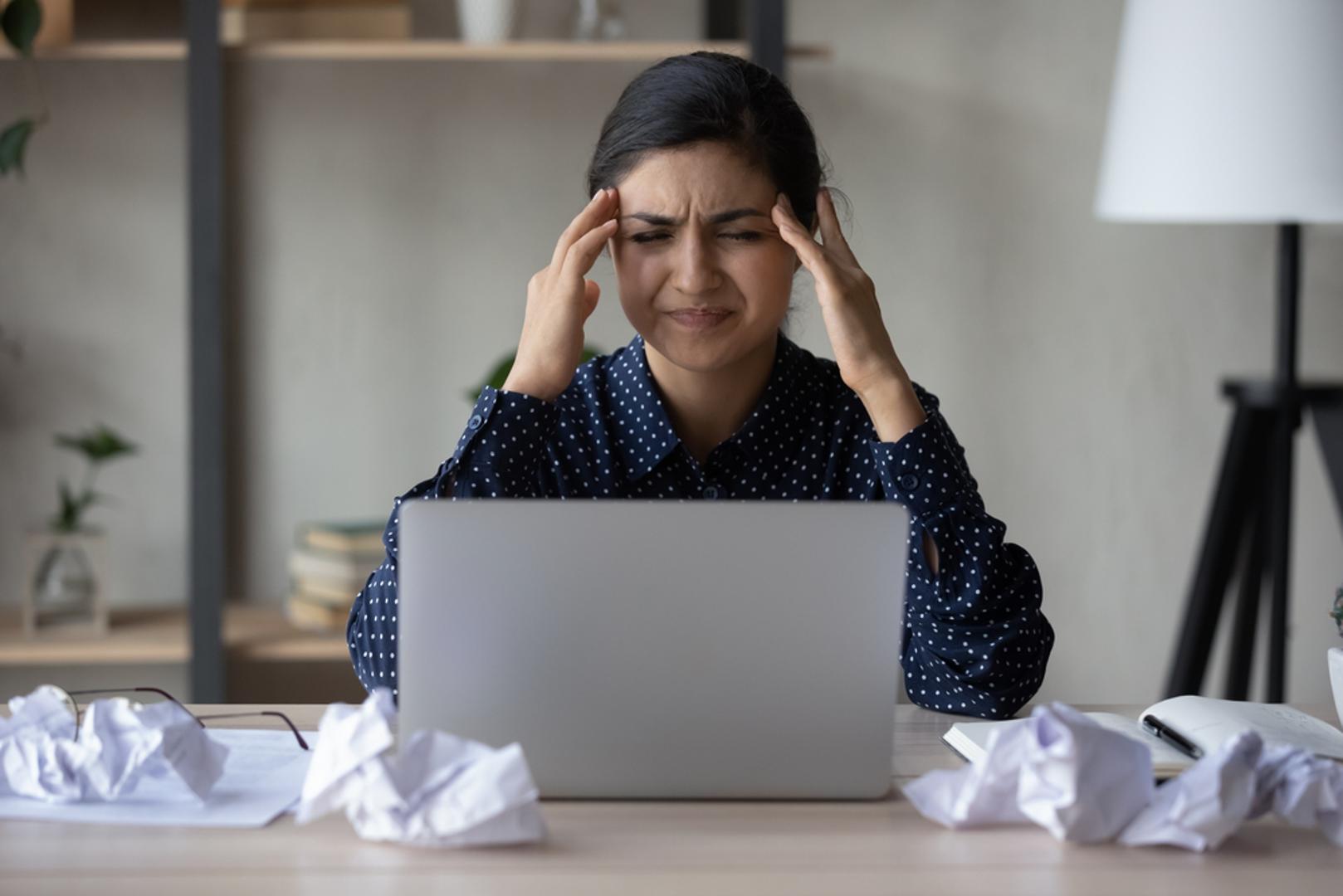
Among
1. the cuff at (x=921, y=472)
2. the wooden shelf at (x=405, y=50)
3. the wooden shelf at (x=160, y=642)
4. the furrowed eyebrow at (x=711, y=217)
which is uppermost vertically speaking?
the wooden shelf at (x=405, y=50)

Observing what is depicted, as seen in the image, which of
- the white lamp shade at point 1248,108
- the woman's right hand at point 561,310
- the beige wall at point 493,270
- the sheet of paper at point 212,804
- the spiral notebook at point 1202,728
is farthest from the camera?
the beige wall at point 493,270

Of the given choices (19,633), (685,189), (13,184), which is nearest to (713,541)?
(685,189)

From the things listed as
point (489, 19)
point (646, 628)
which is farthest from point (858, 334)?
point (489, 19)

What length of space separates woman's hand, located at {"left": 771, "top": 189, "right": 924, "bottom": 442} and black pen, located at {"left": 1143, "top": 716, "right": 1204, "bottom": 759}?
0.37 meters

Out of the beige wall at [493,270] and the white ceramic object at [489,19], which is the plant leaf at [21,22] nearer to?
the beige wall at [493,270]

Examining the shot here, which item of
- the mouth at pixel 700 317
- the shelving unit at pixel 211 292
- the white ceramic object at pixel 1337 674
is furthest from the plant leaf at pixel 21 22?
the white ceramic object at pixel 1337 674

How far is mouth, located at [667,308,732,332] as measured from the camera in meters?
1.46

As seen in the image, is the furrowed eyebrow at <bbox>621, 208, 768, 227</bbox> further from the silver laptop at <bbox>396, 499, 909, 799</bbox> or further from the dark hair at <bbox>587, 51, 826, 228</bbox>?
the silver laptop at <bbox>396, 499, 909, 799</bbox>

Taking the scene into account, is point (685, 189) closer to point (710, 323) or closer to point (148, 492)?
point (710, 323)

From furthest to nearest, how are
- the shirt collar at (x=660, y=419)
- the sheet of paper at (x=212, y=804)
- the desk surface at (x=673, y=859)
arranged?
1. the shirt collar at (x=660, y=419)
2. the sheet of paper at (x=212, y=804)
3. the desk surface at (x=673, y=859)

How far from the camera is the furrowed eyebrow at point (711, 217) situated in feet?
4.75

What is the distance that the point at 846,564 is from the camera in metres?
0.89

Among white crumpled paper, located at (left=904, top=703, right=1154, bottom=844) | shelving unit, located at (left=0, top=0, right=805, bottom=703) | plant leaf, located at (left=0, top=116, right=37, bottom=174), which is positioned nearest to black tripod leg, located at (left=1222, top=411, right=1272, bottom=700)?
shelving unit, located at (left=0, top=0, right=805, bottom=703)

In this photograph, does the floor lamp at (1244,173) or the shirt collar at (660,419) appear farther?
the floor lamp at (1244,173)
